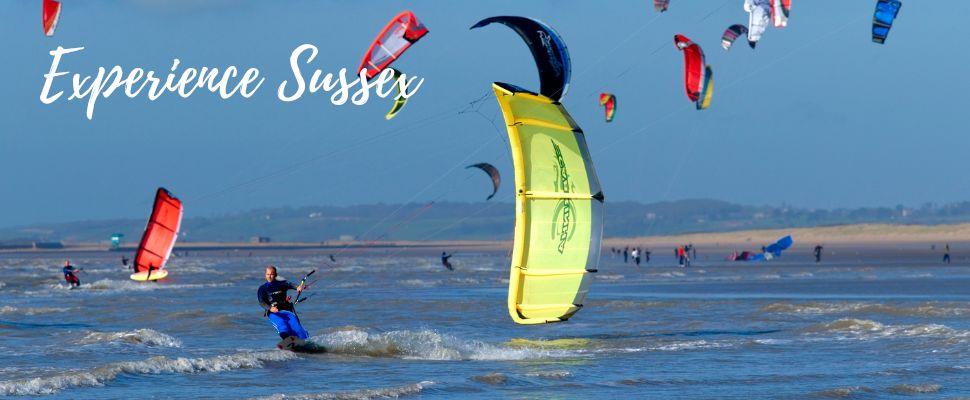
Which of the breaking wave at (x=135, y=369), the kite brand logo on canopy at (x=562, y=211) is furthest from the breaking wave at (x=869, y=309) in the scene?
the breaking wave at (x=135, y=369)

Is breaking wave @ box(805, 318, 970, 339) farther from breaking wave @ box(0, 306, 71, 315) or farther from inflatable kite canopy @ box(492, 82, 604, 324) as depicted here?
breaking wave @ box(0, 306, 71, 315)

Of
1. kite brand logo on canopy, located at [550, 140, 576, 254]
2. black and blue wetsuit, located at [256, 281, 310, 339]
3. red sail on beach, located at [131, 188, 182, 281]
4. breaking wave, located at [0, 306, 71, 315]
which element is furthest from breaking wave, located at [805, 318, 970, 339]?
breaking wave, located at [0, 306, 71, 315]

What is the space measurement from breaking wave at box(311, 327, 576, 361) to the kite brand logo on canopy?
1070mm

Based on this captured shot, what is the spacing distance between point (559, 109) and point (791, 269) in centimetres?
2792

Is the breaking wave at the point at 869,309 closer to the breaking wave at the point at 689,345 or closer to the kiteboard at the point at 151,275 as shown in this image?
the breaking wave at the point at 689,345

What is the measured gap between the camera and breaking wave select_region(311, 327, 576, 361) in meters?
13.2

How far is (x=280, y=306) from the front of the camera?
12945 millimetres

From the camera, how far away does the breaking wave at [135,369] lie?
35.0 feet

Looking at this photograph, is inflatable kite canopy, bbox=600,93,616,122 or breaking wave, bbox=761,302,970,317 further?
inflatable kite canopy, bbox=600,93,616,122

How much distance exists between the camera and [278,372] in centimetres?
1185

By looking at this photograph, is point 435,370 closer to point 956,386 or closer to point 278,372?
point 278,372

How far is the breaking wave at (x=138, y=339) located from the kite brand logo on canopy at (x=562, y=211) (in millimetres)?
4023

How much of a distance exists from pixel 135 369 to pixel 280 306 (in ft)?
5.22

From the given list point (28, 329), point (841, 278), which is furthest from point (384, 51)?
point (841, 278)
